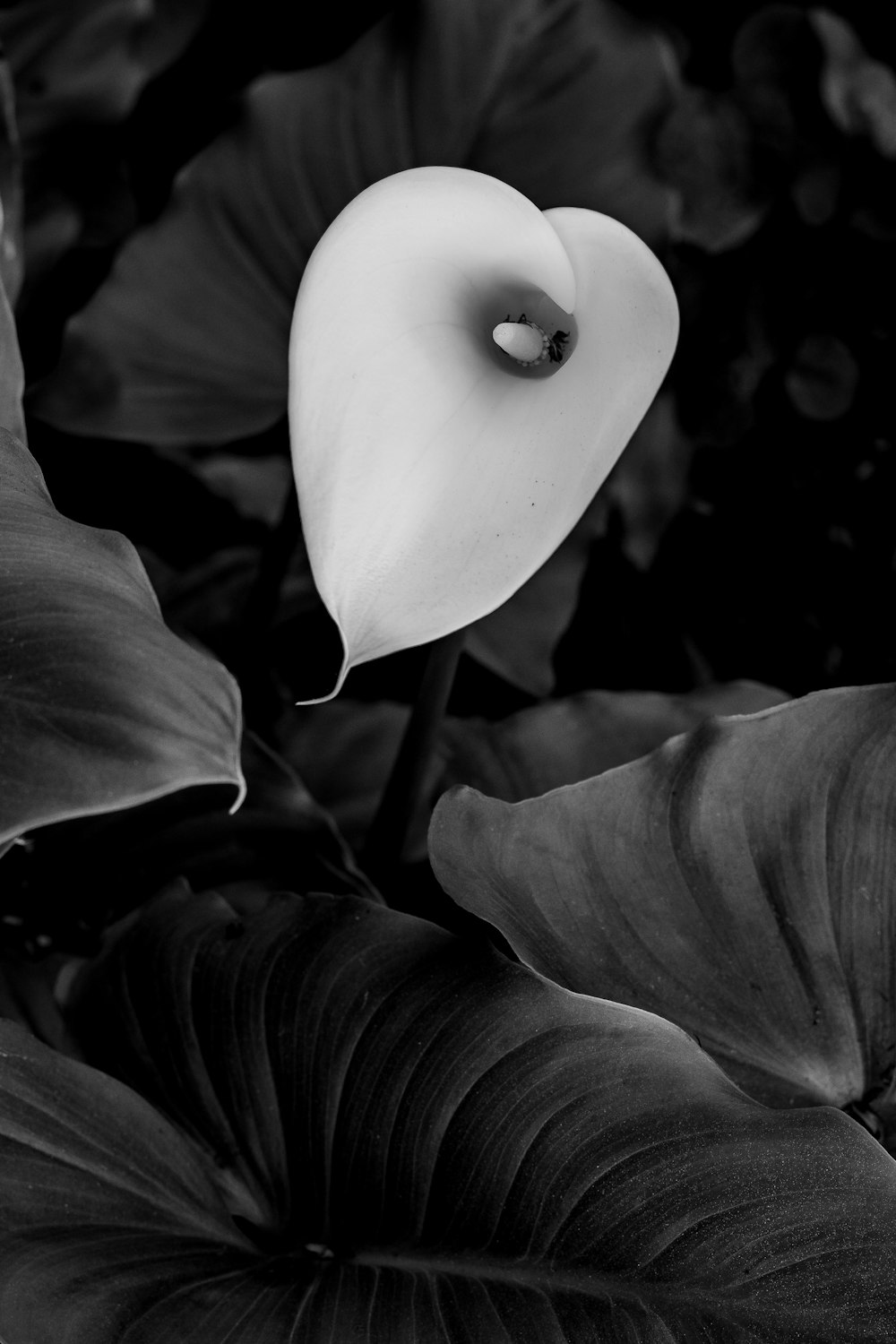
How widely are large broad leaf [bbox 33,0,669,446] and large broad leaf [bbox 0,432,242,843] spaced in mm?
463

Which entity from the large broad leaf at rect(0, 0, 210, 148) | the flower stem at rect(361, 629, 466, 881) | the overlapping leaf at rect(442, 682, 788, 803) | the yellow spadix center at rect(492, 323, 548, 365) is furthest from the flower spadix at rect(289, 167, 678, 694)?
the large broad leaf at rect(0, 0, 210, 148)

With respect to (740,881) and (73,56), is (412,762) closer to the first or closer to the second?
(740,881)

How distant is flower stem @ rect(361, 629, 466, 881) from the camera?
0.55 m

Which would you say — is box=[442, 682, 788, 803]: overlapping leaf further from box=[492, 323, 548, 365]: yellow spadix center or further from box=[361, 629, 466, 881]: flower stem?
box=[492, 323, 548, 365]: yellow spadix center

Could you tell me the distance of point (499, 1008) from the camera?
16.4 inches

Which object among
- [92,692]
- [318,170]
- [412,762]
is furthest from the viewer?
[318,170]

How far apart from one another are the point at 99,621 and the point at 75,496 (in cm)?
85

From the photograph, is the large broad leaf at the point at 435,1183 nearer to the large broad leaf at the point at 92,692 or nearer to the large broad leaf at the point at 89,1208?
the large broad leaf at the point at 89,1208

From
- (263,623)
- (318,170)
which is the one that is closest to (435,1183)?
(263,623)

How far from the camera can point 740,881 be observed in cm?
47

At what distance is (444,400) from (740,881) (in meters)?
0.22

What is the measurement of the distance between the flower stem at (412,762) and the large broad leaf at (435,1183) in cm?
13

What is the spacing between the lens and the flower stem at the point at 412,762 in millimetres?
546

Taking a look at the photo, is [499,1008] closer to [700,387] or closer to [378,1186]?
[378,1186]
